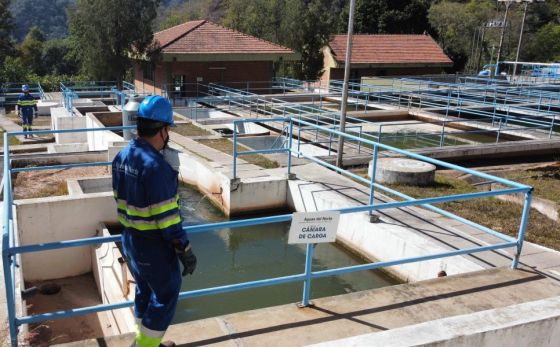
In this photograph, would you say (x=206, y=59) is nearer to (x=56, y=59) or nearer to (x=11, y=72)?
(x=11, y=72)

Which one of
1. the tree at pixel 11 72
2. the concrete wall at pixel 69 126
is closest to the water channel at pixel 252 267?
the concrete wall at pixel 69 126

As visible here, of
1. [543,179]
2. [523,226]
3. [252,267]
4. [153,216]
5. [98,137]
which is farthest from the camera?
[98,137]

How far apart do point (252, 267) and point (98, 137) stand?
25.9ft

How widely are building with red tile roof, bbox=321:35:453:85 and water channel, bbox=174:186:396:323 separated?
26.7 m

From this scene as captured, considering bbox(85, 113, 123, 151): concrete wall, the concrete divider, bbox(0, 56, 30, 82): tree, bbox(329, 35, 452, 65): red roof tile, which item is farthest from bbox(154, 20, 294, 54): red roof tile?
the concrete divider

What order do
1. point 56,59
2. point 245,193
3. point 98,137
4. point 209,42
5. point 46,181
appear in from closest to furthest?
point 245,193
point 46,181
point 98,137
point 209,42
point 56,59

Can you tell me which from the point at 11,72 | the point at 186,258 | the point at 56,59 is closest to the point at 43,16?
the point at 56,59

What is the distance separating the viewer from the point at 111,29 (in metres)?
26.1

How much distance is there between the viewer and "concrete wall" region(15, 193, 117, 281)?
7941 mm

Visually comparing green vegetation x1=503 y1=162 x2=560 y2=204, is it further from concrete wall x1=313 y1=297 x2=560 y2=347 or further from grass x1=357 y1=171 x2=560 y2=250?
concrete wall x1=313 y1=297 x2=560 y2=347

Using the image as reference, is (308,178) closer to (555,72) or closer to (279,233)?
(279,233)

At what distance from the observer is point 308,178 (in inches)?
390

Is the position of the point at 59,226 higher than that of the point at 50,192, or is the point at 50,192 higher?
the point at 50,192

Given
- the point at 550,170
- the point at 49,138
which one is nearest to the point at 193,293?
the point at 550,170
